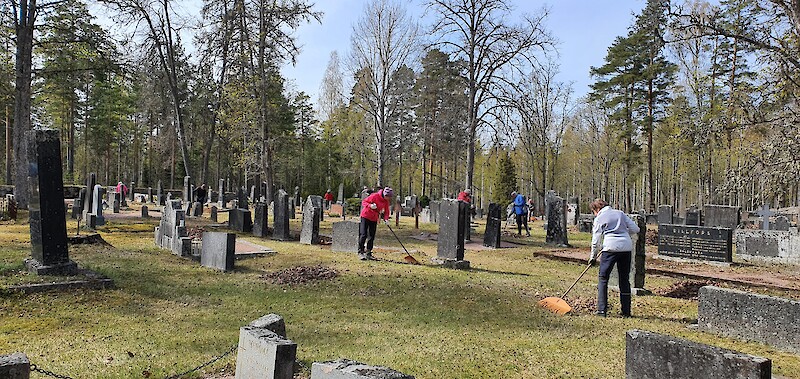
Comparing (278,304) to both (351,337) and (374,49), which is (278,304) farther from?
(374,49)

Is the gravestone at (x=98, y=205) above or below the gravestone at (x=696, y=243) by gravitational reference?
above

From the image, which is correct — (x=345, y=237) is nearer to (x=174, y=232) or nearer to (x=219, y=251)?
(x=219, y=251)

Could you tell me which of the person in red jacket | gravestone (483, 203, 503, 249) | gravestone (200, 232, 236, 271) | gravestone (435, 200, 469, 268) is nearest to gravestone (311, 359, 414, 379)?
gravestone (200, 232, 236, 271)

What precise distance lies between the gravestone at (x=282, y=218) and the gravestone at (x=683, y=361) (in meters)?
12.5

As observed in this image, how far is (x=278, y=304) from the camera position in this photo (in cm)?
732

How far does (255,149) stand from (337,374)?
26.3 metres

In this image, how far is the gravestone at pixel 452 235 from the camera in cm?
1103

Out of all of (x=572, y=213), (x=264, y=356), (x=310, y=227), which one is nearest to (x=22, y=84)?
(x=310, y=227)

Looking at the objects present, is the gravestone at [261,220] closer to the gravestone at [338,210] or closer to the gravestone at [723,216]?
the gravestone at [338,210]

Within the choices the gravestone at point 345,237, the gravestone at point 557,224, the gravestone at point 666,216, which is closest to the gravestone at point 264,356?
the gravestone at point 345,237

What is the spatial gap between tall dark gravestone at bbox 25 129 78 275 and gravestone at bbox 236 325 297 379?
18.5 feet

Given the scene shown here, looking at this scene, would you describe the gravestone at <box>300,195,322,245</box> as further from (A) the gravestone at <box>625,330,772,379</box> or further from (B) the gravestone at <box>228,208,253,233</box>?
(A) the gravestone at <box>625,330,772,379</box>

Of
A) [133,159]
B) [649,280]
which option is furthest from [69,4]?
A: [133,159]

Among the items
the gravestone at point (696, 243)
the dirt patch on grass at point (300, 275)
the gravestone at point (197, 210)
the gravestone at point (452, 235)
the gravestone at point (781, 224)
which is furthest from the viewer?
the gravestone at point (197, 210)
